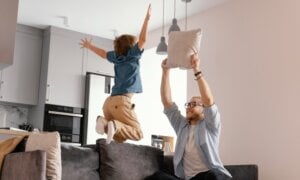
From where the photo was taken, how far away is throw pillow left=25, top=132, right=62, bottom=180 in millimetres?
2717

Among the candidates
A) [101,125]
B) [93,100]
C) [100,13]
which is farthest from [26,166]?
[93,100]

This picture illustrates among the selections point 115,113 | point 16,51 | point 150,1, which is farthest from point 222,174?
point 16,51

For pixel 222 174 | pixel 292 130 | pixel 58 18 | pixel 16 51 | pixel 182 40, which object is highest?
pixel 58 18

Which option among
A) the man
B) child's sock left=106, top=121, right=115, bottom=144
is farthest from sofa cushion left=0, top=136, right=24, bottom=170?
the man

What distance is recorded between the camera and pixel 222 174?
9.93ft

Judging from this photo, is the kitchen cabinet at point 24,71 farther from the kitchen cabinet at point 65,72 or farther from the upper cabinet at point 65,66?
the kitchen cabinet at point 65,72

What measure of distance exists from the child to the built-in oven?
2.89m

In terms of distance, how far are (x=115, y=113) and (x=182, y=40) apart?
0.66m

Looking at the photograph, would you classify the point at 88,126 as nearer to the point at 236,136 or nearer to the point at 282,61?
the point at 236,136

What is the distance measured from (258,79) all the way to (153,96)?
2.20m

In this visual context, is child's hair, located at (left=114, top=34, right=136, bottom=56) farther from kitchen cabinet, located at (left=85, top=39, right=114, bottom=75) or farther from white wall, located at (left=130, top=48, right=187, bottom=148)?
kitchen cabinet, located at (left=85, top=39, right=114, bottom=75)

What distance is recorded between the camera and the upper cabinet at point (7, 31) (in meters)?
3.92

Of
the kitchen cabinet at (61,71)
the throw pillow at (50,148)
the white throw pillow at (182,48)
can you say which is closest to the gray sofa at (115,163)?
the throw pillow at (50,148)

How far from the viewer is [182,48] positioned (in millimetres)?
2750
